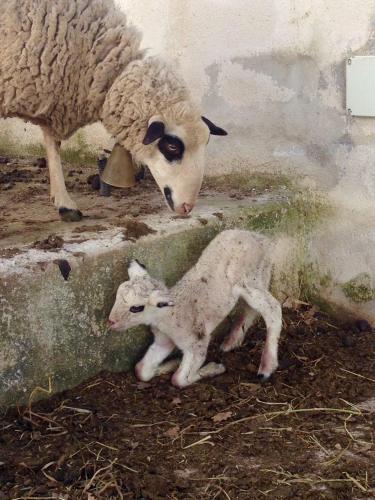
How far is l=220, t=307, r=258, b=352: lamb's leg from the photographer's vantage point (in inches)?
161

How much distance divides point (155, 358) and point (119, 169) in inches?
47.6

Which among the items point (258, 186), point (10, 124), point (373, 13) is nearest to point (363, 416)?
point (258, 186)

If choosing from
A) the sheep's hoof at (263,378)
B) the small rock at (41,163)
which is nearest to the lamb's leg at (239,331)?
the sheep's hoof at (263,378)

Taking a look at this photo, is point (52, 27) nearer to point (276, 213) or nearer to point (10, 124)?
point (276, 213)

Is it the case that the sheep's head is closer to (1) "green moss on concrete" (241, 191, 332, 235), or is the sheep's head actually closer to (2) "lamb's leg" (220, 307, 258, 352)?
(1) "green moss on concrete" (241, 191, 332, 235)

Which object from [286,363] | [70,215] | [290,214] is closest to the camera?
[286,363]

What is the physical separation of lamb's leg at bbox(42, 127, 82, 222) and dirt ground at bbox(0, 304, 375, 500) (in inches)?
38.4

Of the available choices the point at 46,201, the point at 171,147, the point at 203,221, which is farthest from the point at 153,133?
the point at 46,201

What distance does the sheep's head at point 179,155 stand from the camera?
3775mm

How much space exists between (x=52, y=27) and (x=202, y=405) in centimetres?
211

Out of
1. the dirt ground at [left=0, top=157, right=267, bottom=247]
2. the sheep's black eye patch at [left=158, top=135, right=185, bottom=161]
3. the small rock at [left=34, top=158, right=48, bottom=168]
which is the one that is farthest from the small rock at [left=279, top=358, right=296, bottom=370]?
the small rock at [left=34, top=158, right=48, bottom=168]

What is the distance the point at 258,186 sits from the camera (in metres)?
4.84

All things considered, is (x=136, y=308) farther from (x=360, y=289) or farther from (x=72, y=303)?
(x=360, y=289)

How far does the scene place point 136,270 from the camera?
3.50 m
